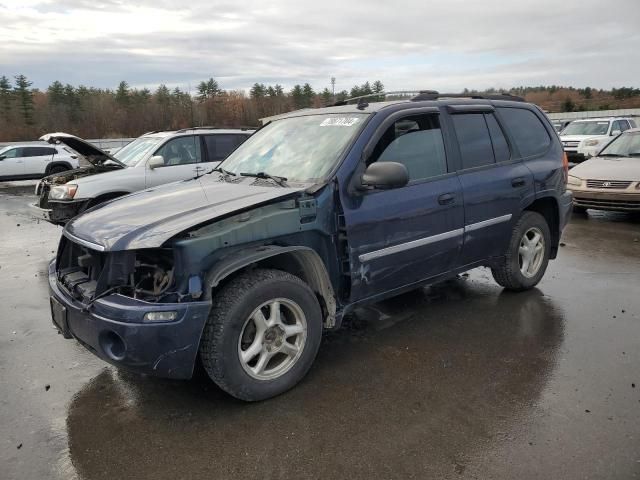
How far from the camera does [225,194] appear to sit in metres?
3.55

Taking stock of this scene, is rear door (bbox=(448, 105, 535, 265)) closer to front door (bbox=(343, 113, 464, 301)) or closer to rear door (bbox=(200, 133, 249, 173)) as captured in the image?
front door (bbox=(343, 113, 464, 301))

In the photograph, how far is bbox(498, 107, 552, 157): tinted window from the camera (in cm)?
495

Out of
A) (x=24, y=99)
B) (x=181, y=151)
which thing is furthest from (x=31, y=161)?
(x=24, y=99)

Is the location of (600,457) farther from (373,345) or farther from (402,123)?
(402,123)

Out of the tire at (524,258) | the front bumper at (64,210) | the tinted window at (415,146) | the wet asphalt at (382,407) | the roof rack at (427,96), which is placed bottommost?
the wet asphalt at (382,407)

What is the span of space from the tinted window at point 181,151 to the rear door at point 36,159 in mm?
14658

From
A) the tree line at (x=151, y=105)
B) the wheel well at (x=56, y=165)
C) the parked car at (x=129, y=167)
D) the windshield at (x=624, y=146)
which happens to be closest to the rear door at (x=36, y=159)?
the wheel well at (x=56, y=165)

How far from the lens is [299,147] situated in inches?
160

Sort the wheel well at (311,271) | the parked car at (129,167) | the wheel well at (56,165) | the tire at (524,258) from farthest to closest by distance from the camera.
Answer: the wheel well at (56,165), the parked car at (129,167), the tire at (524,258), the wheel well at (311,271)

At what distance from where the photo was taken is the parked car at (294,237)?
9.51 feet

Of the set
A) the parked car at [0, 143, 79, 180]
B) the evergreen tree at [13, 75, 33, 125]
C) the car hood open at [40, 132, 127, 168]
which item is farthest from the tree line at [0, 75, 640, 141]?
the car hood open at [40, 132, 127, 168]

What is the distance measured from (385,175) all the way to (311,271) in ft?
2.73

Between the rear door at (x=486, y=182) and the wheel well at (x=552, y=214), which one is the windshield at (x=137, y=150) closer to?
the rear door at (x=486, y=182)

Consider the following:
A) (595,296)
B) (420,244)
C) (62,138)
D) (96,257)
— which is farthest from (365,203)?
(62,138)
